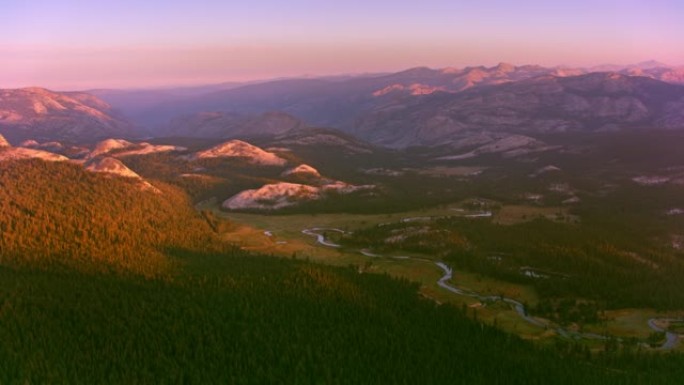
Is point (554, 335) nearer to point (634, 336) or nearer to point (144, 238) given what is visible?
point (634, 336)

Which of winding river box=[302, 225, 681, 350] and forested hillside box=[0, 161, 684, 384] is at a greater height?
forested hillside box=[0, 161, 684, 384]

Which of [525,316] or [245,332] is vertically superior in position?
[245,332]

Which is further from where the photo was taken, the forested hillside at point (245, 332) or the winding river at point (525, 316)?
the winding river at point (525, 316)

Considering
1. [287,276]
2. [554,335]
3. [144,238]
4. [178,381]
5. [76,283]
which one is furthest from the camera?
[144,238]

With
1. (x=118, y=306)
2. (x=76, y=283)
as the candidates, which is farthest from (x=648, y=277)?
(x=76, y=283)

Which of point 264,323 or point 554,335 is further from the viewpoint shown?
point 554,335

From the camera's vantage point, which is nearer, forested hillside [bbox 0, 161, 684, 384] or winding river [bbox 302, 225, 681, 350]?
forested hillside [bbox 0, 161, 684, 384]

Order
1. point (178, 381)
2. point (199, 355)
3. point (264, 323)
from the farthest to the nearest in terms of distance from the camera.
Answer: point (264, 323) < point (199, 355) < point (178, 381)

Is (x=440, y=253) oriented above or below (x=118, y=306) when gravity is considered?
below

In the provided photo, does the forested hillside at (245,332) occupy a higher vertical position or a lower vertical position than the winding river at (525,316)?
higher

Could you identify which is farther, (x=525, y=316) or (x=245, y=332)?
(x=525, y=316)

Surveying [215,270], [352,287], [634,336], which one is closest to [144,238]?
[215,270]
